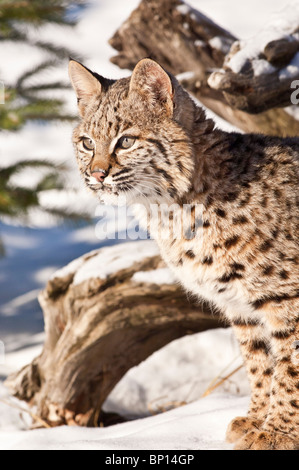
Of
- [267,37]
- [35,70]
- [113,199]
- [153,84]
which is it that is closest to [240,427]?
[113,199]

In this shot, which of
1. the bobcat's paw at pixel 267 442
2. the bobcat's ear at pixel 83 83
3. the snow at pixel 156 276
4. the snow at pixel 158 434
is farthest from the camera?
the snow at pixel 156 276

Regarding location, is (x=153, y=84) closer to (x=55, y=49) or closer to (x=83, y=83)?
(x=83, y=83)

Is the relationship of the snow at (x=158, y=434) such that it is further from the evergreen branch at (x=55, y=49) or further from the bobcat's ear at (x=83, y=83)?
the evergreen branch at (x=55, y=49)

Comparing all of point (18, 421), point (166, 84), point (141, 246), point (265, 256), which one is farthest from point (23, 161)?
point (265, 256)

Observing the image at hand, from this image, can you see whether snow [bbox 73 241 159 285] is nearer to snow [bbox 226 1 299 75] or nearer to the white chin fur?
the white chin fur

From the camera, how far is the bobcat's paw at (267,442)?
10.2 ft

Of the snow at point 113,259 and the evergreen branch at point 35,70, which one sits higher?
the evergreen branch at point 35,70


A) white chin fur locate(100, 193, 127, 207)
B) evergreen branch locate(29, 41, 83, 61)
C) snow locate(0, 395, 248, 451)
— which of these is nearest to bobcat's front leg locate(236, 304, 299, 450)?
snow locate(0, 395, 248, 451)

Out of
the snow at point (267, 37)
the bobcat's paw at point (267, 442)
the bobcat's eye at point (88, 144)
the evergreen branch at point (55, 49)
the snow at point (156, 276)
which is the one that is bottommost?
the bobcat's paw at point (267, 442)

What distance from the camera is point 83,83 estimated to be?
377cm

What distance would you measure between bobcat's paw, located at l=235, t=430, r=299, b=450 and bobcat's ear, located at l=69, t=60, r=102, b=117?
2.27 meters

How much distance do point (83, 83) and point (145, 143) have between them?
2.52 feet

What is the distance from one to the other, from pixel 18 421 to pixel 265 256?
10.9 ft

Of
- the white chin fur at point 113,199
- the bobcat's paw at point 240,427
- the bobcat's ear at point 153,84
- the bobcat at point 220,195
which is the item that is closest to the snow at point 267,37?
the bobcat at point 220,195
